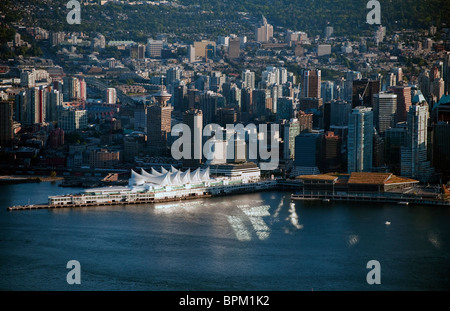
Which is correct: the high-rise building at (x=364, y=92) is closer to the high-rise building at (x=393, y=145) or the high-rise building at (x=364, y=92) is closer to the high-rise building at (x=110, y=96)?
the high-rise building at (x=393, y=145)

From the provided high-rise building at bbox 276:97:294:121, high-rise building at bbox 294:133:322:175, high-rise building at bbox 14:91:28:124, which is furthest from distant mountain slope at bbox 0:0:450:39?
high-rise building at bbox 294:133:322:175

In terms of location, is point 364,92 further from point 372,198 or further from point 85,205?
point 85,205

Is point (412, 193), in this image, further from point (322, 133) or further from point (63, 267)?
point (63, 267)

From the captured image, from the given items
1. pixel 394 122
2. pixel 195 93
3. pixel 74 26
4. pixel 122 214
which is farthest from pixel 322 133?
pixel 74 26

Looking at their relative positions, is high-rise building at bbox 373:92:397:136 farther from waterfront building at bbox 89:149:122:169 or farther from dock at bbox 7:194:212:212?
dock at bbox 7:194:212:212

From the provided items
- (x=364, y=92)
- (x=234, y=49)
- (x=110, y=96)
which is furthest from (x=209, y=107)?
(x=234, y=49)

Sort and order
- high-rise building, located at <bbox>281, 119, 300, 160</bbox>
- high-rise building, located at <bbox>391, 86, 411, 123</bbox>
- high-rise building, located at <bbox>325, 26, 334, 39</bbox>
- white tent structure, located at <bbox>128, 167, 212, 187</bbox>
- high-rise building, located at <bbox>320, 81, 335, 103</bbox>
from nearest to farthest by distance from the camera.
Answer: white tent structure, located at <bbox>128, 167, 212, 187</bbox> → high-rise building, located at <bbox>281, 119, 300, 160</bbox> → high-rise building, located at <bbox>391, 86, 411, 123</bbox> → high-rise building, located at <bbox>320, 81, 335, 103</bbox> → high-rise building, located at <bbox>325, 26, 334, 39</bbox>
